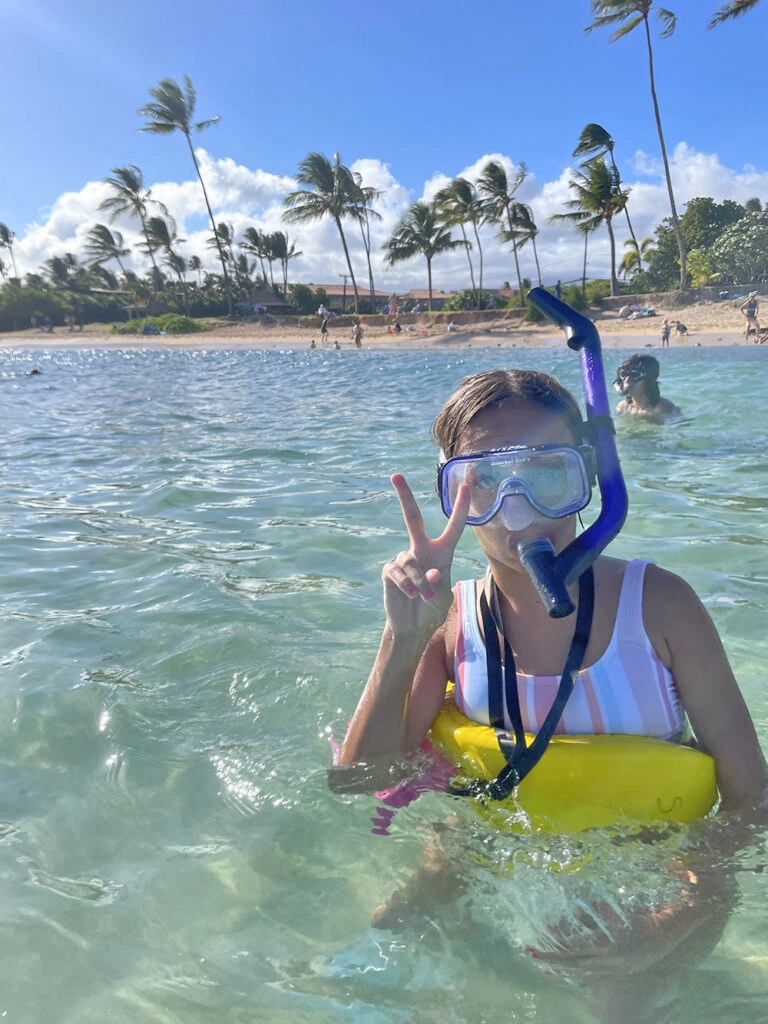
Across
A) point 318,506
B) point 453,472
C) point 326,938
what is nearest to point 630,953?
point 326,938

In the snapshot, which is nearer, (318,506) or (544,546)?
(544,546)

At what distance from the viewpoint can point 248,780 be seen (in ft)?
8.29

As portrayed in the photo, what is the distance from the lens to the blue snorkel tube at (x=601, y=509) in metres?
1.50

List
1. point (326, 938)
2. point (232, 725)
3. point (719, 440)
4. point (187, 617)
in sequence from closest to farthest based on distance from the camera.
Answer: point (326, 938) → point (232, 725) → point (187, 617) → point (719, 440)

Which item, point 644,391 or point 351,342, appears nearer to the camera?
point 644,391

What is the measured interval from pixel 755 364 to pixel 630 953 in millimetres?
18158

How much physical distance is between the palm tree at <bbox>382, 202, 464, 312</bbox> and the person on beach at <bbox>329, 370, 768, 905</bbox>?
4469 centimetres

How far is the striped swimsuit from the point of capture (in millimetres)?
1739

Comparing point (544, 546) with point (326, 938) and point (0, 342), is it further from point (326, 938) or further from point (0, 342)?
point (0, 342)

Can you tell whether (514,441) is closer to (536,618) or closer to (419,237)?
(536,618)

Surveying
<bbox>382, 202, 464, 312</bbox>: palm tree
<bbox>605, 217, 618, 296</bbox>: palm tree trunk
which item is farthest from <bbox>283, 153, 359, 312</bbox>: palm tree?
<bbox>605, 217, 618, 296</bbox>: palm tree trunk

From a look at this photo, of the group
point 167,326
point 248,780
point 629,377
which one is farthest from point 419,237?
point 248,780

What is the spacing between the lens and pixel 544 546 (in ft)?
5.19

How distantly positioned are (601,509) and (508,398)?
0.35 metres
